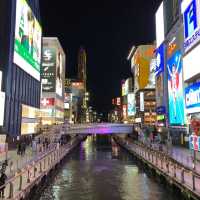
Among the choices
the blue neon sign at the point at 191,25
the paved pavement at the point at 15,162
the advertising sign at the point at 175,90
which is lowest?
the paved pavement at the point at 15,162

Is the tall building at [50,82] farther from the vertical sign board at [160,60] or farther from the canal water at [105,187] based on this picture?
the canal water at [105,187]

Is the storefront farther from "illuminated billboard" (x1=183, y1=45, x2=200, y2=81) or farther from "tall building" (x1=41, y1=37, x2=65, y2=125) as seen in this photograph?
"tall building" (x1=41, y1=37, x2=65, y2=125)

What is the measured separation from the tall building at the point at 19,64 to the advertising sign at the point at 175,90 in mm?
34944

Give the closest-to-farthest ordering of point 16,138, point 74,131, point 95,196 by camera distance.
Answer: point 95,196, point 16,138, point 74,131

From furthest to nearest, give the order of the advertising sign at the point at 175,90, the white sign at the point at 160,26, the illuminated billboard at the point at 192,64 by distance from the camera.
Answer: the white sign at the point at 160,26
the advertising sign at the point at 175,90
the illuminated billboard at the point at 192,64

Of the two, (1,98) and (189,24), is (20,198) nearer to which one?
(1,98)

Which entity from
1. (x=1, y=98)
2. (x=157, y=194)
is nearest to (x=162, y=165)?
(x=157, y=194)

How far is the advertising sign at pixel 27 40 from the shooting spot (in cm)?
6725

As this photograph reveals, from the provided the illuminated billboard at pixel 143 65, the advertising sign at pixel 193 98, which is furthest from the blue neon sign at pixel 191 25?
the illuminated billboard at pixel 143 65

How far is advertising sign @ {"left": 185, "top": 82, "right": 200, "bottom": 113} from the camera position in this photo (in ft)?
181

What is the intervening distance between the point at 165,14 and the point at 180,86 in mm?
28598

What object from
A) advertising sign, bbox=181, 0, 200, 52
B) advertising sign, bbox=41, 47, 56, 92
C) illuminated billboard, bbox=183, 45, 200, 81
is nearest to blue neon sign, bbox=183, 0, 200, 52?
advertising sign, bbox=181, 0, 200, 52

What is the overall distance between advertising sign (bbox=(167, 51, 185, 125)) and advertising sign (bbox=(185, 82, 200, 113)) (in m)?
12.6

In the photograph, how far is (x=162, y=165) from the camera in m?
40.1
